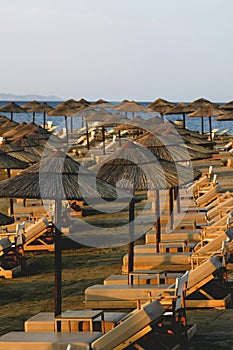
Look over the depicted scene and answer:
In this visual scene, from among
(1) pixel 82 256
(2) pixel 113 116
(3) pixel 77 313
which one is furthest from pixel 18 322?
(2) pixel 113 116

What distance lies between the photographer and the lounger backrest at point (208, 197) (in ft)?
51.3

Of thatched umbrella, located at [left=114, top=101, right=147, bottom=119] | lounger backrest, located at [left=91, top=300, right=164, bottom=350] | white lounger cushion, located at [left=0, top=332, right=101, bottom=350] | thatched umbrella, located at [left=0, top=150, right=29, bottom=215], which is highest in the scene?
thatched umbrella, located at [left=114, top=101, right=147, bottom=119]

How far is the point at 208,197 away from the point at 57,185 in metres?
8.98

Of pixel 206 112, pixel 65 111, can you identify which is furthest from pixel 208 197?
pixel 65 111

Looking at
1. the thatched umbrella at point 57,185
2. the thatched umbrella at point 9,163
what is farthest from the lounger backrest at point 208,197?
the thatched umbrella at point 57,185

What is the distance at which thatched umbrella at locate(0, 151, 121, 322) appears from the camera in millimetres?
7230

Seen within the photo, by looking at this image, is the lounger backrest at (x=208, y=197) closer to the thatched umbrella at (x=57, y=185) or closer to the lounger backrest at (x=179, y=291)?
the thatched umbrella at (x=57, y=185)

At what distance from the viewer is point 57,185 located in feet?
23.7

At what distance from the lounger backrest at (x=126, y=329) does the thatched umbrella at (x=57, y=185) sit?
112 centimetres

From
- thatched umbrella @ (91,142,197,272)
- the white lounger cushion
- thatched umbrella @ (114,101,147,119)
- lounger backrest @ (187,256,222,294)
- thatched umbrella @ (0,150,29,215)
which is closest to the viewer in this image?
the white lounger cushion

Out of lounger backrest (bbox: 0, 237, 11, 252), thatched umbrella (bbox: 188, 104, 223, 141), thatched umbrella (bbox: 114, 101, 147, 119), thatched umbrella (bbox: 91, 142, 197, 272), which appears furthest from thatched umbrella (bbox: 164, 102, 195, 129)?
thatched umbrella (bbox: 91, 142, 197, 272)

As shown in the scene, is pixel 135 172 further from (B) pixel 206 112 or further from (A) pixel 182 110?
(A) pixel 182 110

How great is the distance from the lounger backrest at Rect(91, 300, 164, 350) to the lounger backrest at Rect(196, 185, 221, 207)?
366 inches

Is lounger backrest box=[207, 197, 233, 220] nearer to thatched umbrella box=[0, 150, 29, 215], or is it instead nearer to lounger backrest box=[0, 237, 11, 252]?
lounger backrest box=[0, 237, 11, 252]
